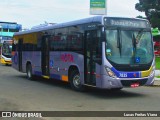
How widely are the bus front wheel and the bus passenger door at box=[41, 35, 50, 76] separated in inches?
122

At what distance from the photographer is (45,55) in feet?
62.9

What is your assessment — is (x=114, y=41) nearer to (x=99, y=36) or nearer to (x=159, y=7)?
(x=99, y=36)

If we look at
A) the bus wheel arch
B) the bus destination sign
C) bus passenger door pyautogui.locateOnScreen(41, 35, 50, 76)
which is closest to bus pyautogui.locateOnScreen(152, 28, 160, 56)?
bus passenger door pyautogui.locateOnScreen(41, 35, 50, 76)

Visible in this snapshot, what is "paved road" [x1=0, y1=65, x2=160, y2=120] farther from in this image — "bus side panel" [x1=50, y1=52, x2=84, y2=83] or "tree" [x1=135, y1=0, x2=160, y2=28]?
"tree" [x1=135, y1=0, x2=160, y2=28]

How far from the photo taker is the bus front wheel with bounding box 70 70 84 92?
15445mm

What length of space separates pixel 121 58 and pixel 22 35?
10.7m

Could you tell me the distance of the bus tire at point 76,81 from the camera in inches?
608

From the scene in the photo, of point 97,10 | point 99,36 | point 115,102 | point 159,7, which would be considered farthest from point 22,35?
point 159,7

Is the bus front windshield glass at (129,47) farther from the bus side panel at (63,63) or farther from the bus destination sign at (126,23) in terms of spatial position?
the bus side panel at (63,63)

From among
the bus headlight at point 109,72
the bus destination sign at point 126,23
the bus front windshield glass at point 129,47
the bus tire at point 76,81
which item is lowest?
the bus tire at point 76,81

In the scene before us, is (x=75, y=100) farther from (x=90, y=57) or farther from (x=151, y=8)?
(x=151, y=8)

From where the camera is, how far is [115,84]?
528 inches

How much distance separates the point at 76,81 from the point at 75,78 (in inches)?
5.2

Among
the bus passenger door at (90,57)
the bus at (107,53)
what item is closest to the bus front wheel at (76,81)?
the bus at (107,53)
